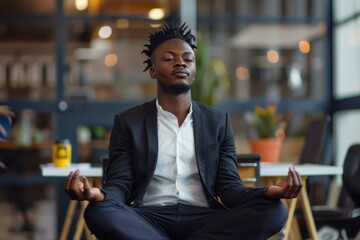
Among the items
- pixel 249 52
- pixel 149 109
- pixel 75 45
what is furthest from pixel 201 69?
pixel 149 109

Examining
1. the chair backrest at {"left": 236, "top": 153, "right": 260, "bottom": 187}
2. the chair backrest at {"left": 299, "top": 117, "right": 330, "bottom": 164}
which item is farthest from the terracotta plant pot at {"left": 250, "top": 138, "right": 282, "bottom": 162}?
the chair backrest at {"left": 236, "top": 153, "right": 260, "bottom": 187}

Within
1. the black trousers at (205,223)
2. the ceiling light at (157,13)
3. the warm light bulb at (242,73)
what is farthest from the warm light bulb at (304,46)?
the black trousers at (205,223)

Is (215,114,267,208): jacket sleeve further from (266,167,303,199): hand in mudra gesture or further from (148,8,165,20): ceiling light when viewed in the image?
(148,8,165,20): ceiling light

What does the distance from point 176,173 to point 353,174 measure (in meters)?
1.93

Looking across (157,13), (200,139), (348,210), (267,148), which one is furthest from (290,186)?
(157,13)

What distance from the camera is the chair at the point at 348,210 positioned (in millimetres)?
4281

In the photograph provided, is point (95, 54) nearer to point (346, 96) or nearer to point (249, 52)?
point (249, 52)

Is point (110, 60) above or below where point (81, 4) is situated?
below

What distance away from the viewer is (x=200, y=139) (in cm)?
304

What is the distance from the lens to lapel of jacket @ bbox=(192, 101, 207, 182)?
2990mm

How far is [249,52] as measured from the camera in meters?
6.92

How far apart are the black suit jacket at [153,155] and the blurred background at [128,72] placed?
3.28 metres

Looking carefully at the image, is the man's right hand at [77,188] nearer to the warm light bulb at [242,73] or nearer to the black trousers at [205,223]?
the black trousers at [205,223]

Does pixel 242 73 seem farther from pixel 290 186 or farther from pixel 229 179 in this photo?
pixel 290 186
